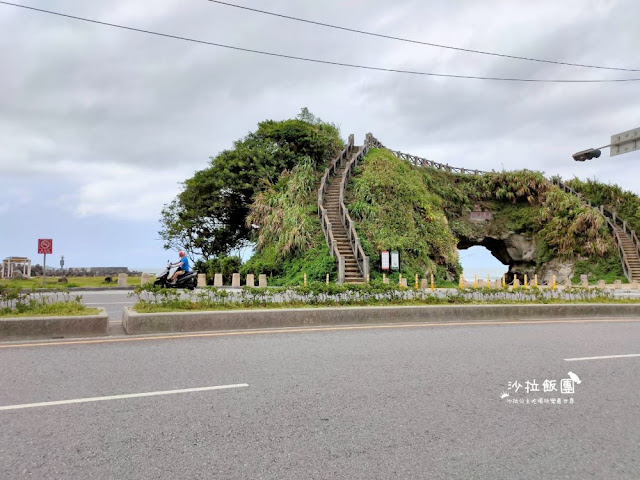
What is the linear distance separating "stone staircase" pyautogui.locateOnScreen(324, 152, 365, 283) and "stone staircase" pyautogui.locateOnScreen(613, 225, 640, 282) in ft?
64.0

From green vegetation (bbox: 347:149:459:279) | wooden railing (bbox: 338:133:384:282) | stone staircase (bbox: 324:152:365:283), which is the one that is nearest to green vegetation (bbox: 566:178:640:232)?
green vegetation (bbox: 347:149:459:279)

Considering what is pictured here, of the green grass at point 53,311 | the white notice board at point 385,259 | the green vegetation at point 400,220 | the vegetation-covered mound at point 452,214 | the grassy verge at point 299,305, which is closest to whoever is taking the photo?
the green grass at point 53,311

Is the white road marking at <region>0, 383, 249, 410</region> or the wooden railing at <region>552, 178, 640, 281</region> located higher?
the wooden railing at <region>552, 178, 640, 281</region>

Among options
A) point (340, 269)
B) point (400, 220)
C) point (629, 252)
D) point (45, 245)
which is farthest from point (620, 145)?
point (45, 245)

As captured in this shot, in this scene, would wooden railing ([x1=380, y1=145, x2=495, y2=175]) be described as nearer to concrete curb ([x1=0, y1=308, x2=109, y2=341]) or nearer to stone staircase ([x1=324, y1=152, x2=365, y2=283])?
stone staircase ([x1=324, y1=152, x2=365, y2=283])

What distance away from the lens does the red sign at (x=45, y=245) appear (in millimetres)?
26172

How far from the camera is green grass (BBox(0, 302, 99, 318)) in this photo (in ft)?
30.0

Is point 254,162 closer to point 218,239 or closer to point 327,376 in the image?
point 218,239

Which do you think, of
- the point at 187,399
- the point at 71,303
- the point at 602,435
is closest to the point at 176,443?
the point at 187,399

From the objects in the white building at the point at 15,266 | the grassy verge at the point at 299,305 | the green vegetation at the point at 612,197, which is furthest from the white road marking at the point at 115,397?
the green vegetation at the point at 612,197

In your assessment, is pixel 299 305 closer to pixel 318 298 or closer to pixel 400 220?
pixel 318 298

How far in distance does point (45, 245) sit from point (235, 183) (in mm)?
11552

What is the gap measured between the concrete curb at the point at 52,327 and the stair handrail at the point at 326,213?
1536 cm

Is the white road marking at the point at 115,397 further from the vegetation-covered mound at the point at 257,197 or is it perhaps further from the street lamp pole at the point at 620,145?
the vegetation-covered mound at the point at 257,197
